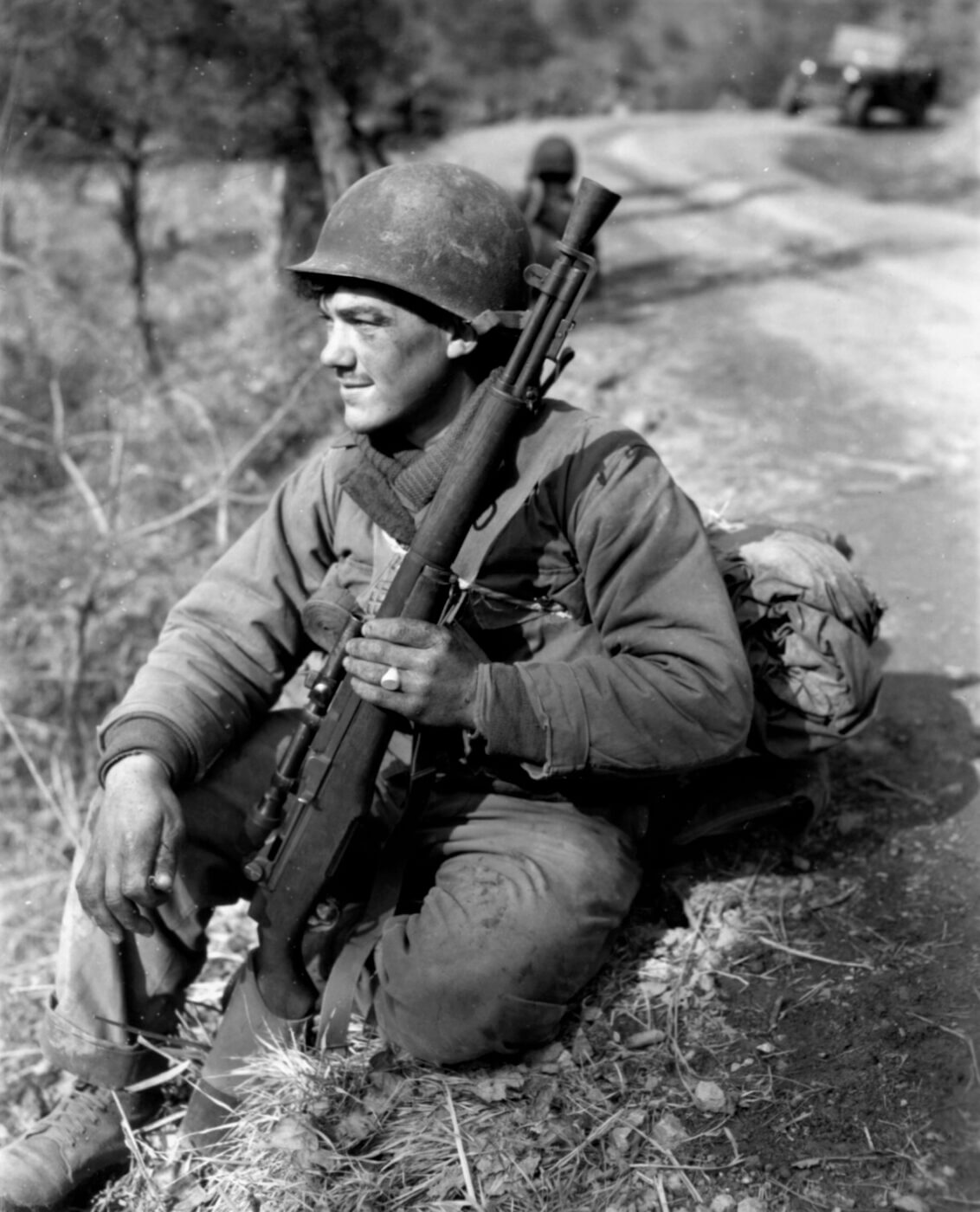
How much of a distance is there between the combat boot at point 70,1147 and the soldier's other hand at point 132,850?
1.73 feet

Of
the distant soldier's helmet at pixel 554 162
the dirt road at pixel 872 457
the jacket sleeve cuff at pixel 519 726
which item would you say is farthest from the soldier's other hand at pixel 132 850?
the distant soldier's helmet at pixel 554 162

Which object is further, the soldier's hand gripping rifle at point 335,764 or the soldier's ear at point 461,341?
the soldier's ear at point 461,341

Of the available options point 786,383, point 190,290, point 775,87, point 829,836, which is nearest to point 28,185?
point 190,290

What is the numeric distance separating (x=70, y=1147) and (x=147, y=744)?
97 centimetres

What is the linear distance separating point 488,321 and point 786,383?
524 centimetres

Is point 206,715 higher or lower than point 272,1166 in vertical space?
higher

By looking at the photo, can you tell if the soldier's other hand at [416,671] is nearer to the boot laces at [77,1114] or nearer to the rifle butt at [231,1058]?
the rifle butt at [231,1058]

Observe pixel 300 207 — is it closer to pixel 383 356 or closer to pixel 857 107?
pixel 383 356

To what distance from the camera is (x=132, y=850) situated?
268cm

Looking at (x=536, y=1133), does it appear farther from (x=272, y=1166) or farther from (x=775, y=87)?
(x=775, y=87)

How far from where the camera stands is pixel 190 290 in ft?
34.7

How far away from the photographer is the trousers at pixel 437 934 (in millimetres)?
2645

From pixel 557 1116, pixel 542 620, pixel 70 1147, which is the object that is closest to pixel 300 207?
pixel 542 620

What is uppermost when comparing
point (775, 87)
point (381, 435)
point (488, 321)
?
point (488, 321)
